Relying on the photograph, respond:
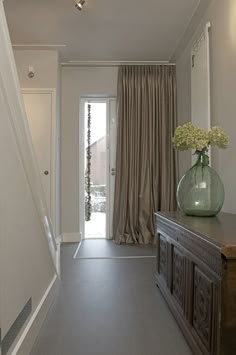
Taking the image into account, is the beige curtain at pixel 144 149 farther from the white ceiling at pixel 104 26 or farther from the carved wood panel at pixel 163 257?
the carved wood panel at pixel 163 257

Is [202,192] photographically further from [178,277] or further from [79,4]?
[79,4]

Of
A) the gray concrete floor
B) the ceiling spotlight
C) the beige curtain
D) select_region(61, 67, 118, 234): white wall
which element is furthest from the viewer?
select_region(61, 67, 118, 234): white wall

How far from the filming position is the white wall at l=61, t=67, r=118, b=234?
507 cm

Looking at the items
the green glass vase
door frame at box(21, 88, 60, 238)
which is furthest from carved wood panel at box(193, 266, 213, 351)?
door frame at box(21, 88, 60, 238)

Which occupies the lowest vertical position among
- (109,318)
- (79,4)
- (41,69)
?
(109,318)

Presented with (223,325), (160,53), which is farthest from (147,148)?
(223,325)

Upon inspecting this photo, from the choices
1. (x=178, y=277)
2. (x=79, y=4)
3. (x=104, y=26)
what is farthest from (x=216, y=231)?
(x=104, y=26)

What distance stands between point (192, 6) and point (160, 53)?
51.3 inches

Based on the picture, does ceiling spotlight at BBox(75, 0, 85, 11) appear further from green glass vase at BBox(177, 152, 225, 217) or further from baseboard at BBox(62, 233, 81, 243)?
baseboard at BBox(62, 233, 81, 243)

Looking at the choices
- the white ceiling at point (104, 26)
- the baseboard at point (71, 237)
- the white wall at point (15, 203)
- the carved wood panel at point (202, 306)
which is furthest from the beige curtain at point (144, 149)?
the carved wood panel at point (202, 306)

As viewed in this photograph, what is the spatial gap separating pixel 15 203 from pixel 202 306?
100 cm

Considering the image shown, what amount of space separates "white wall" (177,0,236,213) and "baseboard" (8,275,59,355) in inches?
63.0

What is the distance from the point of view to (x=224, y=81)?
2879 millimetres

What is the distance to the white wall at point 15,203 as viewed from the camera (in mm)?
1327
